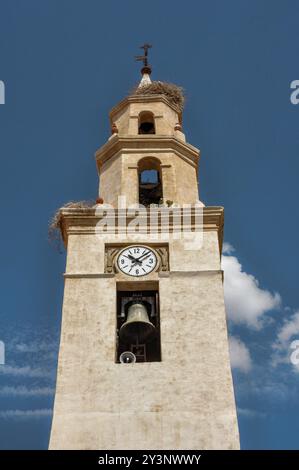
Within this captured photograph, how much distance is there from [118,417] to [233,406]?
6.63 feet

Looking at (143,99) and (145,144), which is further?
(143,99)

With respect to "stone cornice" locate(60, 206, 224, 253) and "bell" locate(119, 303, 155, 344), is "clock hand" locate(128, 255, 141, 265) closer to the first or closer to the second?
"stone cornice" locate(60, 206, 224, 253)

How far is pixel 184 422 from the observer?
558 inches

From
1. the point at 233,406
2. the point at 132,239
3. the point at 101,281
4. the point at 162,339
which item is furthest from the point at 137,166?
the point at 233,406

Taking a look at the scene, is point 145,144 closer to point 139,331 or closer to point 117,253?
point 117,253

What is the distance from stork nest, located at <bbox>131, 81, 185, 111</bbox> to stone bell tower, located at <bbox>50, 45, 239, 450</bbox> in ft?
6.80

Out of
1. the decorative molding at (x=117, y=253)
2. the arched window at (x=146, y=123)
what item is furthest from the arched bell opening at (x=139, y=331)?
the arched window at (x=146, y=123)

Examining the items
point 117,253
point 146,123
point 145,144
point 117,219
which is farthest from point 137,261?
point 146,123

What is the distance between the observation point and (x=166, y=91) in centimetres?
2186

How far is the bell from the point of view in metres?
15.9

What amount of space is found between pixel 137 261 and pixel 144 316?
135cm

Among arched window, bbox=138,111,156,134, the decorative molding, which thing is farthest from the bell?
arched window, bbox=138,111,156,134
